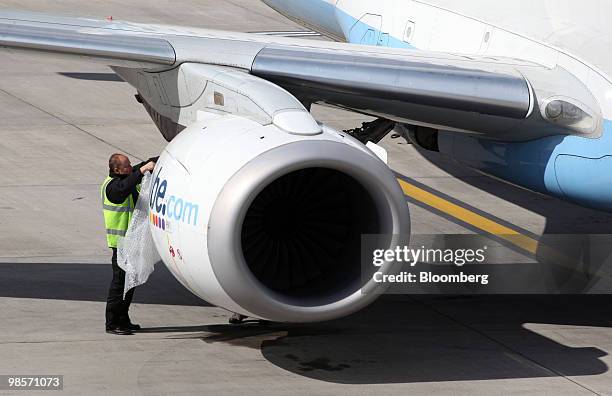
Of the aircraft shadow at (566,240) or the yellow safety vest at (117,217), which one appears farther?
the aircraft shadow at (566,240)

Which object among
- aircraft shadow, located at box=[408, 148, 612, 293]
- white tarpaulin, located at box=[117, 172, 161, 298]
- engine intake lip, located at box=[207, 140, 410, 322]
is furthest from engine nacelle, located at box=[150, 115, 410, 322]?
aircraft shadow, located at box=[408, 148, 612, 293]

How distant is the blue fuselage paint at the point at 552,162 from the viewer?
11227 mm

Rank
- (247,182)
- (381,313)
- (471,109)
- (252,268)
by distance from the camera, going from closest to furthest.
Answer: (247,182) < (252,268) < (471,109) < (381,313)

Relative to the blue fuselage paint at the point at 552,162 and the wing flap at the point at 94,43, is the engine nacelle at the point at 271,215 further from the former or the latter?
the blue fuselage paint at the point at 552,162

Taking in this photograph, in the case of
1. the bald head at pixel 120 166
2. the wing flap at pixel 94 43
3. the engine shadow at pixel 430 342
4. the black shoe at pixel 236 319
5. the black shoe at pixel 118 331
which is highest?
the wing flap at pixel 94 43

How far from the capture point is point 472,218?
52.0ft

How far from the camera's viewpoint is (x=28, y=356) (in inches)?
416

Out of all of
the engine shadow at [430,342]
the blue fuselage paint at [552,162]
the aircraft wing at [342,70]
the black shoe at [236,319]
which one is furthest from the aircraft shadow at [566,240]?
the black shoe at [236,319]

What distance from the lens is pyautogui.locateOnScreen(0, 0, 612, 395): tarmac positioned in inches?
408

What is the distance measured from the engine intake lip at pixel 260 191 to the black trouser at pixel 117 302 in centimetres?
176

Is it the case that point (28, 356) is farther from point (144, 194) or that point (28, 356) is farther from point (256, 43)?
point (256, 43)

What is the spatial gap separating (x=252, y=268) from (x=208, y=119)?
1221 mm

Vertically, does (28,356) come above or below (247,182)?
below

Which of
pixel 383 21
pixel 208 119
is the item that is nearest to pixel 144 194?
pixel 208 119
